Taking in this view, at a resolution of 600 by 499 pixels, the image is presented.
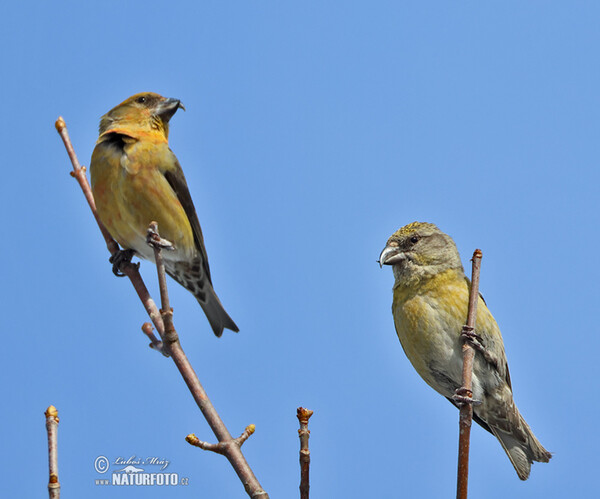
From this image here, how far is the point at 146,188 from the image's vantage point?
6.09m

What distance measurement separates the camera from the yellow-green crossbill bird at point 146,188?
602 cm

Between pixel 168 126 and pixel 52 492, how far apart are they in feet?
15.1

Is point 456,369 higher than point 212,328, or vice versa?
point 212,328

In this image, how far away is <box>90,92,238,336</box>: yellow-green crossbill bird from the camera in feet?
19.7

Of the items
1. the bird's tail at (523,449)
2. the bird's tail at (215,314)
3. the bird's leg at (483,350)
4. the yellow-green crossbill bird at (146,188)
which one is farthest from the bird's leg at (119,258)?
the bird's tail at (523,449)

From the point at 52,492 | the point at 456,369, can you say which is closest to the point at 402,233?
the point at 456,369

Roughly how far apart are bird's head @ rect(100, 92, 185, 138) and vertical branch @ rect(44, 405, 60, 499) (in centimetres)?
420

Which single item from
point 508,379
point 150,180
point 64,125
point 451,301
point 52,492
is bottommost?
point 52,492

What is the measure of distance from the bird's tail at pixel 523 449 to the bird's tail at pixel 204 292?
2.57 m

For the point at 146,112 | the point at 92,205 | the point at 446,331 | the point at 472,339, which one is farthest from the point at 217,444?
the point at 146,112

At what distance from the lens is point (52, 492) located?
2.63 metres

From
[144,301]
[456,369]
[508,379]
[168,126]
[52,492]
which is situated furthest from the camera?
[168,126]

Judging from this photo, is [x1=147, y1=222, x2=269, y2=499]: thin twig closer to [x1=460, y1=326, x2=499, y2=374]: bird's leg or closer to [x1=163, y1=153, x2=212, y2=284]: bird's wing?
[x1=163, y1=153, x2=212, y2=284]: bird's wing

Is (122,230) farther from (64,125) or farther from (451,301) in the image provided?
(451,301)
